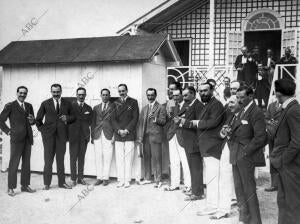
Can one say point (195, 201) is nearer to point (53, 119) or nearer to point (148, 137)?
point (148, 137)

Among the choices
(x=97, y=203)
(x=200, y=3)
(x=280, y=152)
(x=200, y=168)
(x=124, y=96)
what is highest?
(x=200, y=3)

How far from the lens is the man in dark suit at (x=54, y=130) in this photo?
796 centimetres

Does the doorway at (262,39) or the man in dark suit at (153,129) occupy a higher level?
the doorway at (262,39)

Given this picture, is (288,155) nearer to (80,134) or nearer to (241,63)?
(80,134)

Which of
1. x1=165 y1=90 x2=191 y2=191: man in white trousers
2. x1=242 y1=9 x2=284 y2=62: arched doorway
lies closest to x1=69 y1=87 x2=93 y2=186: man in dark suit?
x1=165 y1=90 x2=191 y2=191: man in white trousers

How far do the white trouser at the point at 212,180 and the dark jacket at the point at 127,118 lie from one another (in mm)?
2353

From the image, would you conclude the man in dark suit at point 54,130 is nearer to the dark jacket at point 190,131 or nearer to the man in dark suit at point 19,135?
the man in dark suit at point 19,135

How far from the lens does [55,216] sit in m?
6.04

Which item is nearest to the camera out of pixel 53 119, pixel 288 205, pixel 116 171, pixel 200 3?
pixel 288 205

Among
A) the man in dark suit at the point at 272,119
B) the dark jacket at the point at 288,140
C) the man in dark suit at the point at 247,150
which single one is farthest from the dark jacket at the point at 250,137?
the man in dark suit at the point at 272,119

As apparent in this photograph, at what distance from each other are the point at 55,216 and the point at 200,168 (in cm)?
245

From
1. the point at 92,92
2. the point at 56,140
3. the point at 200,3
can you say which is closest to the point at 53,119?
the point at 56,140

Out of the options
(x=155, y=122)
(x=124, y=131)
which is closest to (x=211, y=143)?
(x=155, y=122)

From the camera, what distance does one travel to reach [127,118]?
325 inches
